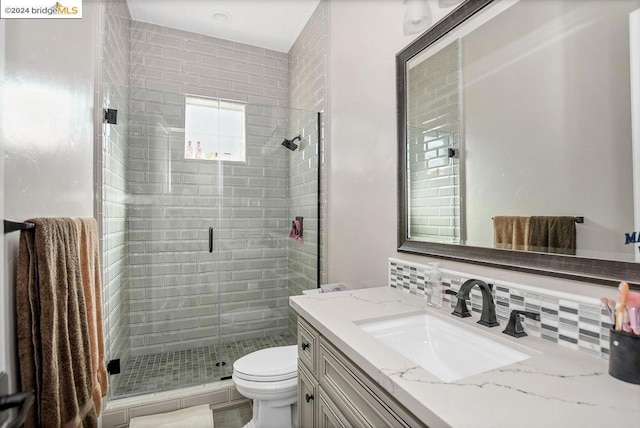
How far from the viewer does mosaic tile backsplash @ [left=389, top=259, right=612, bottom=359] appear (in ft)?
2.70

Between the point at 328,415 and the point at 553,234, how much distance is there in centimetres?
92

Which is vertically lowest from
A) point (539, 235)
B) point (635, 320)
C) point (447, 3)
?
point (635, 320)

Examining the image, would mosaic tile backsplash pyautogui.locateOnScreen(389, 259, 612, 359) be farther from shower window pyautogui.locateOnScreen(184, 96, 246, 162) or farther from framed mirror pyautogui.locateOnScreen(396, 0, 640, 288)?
shower window pyautogui.locateOnScreen(184, 96, 246, 162)

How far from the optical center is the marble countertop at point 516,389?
0.58m

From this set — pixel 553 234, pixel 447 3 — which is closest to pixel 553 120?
pixel 553 234

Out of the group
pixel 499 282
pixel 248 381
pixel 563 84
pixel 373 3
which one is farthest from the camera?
pixel 373 3

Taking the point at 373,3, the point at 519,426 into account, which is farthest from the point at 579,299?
the point at 373,3

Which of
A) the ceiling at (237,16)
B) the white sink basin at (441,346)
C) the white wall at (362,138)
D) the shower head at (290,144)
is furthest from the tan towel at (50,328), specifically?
the ceiling at (237,16)

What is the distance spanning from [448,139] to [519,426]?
3.59ft

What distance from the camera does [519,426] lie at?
0.55 m

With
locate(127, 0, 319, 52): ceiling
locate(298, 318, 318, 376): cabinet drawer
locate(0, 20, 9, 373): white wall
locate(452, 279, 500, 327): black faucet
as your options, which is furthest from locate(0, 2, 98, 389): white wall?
locate(452, 279, 500, 327): black faucet

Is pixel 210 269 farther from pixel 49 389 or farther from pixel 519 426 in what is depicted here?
pixel 519 426

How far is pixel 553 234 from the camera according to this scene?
3.15 ft

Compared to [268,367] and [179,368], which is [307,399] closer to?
[268,367]
